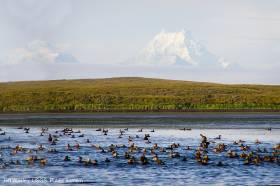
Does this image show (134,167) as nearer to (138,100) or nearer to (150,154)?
(150,154)

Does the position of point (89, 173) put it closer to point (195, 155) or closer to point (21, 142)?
point (195, 155)

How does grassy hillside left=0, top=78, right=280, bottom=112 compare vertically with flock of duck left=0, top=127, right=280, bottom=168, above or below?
above

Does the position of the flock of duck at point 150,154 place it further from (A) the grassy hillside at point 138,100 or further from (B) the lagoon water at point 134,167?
(A) the grassy hillside at point 138,100

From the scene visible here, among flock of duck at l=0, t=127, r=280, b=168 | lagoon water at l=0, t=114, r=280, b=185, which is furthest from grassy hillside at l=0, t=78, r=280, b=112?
flock of duck at l=0, t=127, r=280, b=168

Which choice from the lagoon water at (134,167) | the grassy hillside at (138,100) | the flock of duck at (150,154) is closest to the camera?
the lagoon water at (134,167)

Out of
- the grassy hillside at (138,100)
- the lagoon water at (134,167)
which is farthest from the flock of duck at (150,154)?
A: the grassy hillside at (138,100)

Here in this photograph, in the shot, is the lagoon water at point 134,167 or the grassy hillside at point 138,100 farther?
the grassy hillside at point 138,100

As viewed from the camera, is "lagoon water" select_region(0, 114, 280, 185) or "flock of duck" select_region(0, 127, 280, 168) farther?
"flock of duck" select_region(0, 127, 280, 168)

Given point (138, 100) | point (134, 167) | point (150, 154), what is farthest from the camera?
point (138, 100)

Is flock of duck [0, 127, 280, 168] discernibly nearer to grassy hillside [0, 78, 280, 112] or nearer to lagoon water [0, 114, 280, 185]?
lagoon water [0, 114, 280, 185]

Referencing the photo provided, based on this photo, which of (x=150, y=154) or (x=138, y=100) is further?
(x=138, y=100)

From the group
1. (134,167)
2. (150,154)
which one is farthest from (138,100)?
(134,167)

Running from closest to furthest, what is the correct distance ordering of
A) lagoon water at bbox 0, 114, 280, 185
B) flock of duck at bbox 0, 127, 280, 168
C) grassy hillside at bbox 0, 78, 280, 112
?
1. lagoon water at bbox 0, 114, 280, 185
2. flock of duck at bbox 0, 127, 280, 168
3. grassy hillside at bbox 0, 78, 280, 112

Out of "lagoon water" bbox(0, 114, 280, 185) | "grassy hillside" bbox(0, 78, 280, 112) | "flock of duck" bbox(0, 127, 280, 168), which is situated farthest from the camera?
"grassy hillside" bbox(0, 78, 280, 112)
